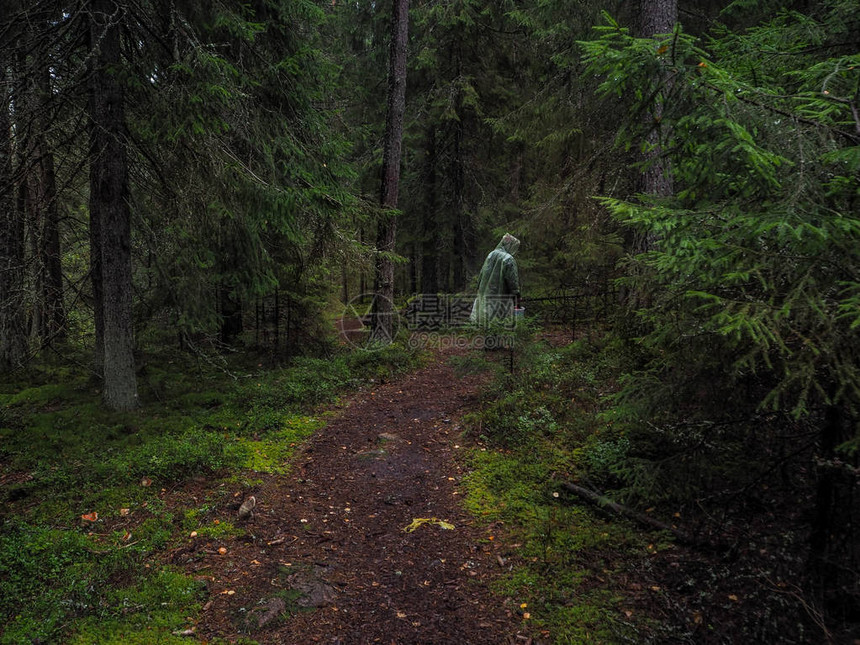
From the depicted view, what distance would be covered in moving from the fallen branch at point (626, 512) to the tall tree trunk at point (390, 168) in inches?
265

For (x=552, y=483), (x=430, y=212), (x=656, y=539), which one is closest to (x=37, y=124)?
(x=552, y=483)

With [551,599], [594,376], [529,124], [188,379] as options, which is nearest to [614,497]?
[551,599]

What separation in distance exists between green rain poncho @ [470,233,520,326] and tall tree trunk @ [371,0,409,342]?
211 centimetres

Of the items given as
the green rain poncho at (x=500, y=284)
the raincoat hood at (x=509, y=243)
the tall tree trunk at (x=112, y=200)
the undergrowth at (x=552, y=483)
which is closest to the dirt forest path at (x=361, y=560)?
the undergrowth at (x=552, y=483)

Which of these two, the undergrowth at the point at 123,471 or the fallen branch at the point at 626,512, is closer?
the undergrowth at the point at 123,471

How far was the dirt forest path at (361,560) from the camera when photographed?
3.16 m

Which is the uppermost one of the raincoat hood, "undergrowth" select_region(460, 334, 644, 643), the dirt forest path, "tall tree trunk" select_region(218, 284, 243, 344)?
the raincoat hood

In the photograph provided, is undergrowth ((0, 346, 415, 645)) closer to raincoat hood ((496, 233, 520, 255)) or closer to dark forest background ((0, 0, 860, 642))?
dark forest background ((0, 0, 860, 642))

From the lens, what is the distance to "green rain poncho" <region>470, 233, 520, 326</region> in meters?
9.92

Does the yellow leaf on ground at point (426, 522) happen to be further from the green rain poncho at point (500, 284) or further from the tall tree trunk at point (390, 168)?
the tall tree trunk at point (390, 168)

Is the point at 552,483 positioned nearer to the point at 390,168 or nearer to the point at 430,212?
the point at 390,168

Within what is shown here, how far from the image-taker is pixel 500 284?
33.1 ft

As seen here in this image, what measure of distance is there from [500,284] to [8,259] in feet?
27.4

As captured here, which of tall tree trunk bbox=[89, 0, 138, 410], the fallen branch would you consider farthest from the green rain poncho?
tall tree trunk bbox=[89, 0, 138, 410]
